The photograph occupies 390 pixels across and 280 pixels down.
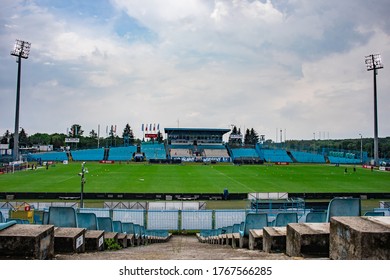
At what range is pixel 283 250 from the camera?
3.72 m

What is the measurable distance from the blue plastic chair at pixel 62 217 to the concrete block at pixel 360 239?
2988 millimetres

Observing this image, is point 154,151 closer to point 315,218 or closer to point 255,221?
point 255,221

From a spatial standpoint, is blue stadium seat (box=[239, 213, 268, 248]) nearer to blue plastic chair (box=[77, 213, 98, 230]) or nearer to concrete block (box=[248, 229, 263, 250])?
concrete block (box=[248, 229, 263, 250])

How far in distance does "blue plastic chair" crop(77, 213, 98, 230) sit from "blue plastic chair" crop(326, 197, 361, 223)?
3.52 metres

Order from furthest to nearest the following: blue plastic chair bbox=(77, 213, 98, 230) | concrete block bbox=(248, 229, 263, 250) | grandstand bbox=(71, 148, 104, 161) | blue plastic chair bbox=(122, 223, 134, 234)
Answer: grandstand bbox=(71, 148, 104, 161), blue plastic chair bbox=(122, 223, 134, 234), blue plastic chair bbox=(77, 213, 98, 230), concrete block bbox=(248, 229, 263, 250)

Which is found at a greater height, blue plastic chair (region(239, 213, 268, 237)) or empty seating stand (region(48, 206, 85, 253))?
empty seating stand (region(48, 206, 85, 253))

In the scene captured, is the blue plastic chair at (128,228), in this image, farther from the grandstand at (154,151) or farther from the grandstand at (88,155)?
the grandstand at (88,155)

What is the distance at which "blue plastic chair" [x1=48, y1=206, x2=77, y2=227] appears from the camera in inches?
166

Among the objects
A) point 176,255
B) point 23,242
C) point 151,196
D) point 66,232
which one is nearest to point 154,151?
point 151,196

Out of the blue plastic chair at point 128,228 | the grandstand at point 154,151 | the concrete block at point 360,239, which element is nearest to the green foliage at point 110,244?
the concrete block at point 360,239

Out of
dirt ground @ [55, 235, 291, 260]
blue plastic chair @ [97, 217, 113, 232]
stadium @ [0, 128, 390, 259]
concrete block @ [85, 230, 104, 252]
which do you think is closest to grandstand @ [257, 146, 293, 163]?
stadium @ [0, 128, 390, 259]

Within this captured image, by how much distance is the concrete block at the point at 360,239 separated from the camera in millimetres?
2412
